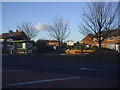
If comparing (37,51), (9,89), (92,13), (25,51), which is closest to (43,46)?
(37,51)

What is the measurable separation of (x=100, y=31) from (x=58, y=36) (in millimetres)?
8294

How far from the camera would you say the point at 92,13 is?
2845 centimetres

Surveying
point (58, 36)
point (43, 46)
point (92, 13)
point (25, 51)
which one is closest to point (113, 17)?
point (92, 13)

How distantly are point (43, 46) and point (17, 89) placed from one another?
37009mm

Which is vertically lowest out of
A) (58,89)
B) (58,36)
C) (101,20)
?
(58,89)

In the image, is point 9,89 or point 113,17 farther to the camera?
point 113,17

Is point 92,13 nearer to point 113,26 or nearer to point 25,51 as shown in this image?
point 113,26

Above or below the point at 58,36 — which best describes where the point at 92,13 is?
above

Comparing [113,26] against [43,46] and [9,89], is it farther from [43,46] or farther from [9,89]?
[9,89]

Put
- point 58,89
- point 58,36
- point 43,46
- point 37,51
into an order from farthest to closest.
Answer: point 43,46 < point 37,51 < point 58,36 < point 58,89

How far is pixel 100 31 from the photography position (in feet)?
92.0

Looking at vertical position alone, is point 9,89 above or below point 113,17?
below

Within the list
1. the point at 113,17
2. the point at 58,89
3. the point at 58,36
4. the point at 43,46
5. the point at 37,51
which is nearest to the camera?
the point at 58,89

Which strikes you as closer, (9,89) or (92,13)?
(9,89)
